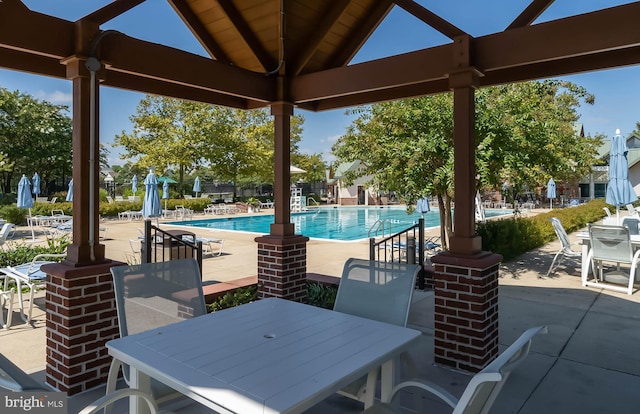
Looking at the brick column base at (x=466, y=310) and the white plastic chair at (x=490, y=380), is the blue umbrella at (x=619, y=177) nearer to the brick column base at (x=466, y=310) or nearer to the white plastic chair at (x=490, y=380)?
the brick column base at (x=466, y=310)

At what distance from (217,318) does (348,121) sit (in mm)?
6273

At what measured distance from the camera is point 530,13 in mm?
3645

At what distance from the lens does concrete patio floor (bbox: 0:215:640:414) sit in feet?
9.80

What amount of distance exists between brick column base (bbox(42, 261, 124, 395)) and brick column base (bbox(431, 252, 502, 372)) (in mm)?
2701

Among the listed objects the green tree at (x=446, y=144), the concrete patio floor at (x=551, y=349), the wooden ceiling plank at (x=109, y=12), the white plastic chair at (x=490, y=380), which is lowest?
the concrete patio floor at (x=551, y=349)

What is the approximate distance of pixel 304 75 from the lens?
4988 millimetres

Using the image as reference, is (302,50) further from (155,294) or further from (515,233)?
(515,233)

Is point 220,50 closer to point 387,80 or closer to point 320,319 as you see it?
point 387,80

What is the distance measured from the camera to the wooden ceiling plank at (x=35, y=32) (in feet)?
9.70

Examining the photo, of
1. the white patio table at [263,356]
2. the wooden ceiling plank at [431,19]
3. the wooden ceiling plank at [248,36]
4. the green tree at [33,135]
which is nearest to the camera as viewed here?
the white patio table at [263,356]
